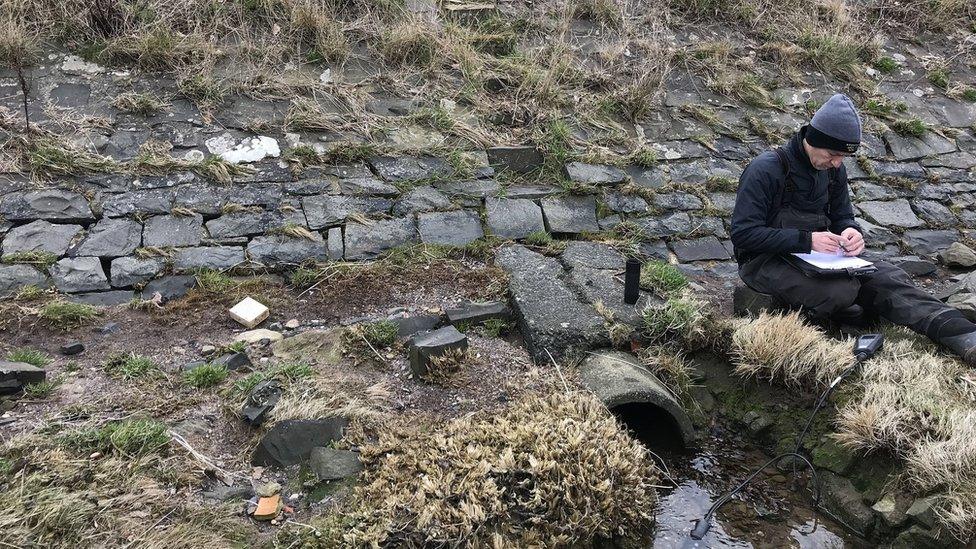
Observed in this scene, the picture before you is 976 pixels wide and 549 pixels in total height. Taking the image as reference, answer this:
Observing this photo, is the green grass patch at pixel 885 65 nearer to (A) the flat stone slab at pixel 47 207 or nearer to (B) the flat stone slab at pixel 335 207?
(B) the flat stone slab at pixel 335 207

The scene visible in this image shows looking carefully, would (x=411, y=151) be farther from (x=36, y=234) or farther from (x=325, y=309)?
(x=36, y=234)

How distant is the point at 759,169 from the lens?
17.3 ft

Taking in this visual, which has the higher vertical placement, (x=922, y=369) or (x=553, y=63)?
(x=553, y=63)

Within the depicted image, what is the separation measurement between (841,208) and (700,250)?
1654 mm

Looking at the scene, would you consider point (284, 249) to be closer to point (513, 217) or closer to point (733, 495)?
point (513, 217)

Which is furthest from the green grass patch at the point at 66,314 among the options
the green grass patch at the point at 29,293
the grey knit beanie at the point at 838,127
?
the grey knit beanie at the point at 838,127

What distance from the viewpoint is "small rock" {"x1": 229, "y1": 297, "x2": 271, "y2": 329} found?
18.5 feet

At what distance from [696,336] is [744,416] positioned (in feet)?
2.03

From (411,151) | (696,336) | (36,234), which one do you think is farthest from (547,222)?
(36,234)

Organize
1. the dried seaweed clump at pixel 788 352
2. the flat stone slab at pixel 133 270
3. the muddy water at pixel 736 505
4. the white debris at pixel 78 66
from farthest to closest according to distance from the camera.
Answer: the white debris at pixel 78 66, the flat stone slab at pixel 133 270, the dried seaweed clump at pixel 788 352, the muddy water at pixel 736 505

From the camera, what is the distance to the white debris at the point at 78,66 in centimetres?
730

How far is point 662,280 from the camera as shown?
19.4 feet

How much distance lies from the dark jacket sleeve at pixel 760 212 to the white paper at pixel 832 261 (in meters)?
0.09

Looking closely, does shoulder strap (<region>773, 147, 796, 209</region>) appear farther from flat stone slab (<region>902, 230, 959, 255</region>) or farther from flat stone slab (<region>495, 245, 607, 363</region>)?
flat stone slab (<region>902, 230, 959, 255</region>)
